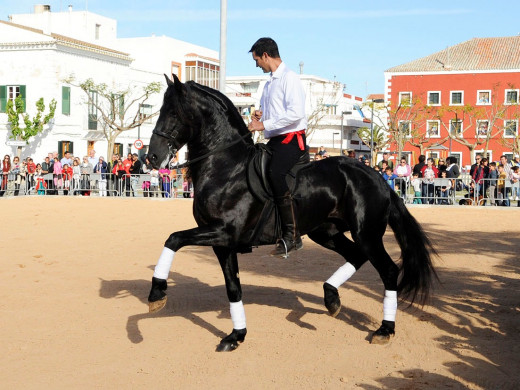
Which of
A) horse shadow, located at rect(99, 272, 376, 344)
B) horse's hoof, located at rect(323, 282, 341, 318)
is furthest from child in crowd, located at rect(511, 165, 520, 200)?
horse's hoof, located at rect(323, 282, 341, 318)

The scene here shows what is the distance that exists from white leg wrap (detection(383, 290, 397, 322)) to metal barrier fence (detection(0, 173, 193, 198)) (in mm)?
21501

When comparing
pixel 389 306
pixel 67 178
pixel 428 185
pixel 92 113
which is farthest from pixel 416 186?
pixel 92 113

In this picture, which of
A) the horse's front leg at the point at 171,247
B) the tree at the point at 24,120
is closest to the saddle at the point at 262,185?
the horse's front leg at the point at 171,247

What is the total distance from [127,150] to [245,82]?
52.7 meters

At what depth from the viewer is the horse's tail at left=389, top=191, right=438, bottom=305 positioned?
316 inches

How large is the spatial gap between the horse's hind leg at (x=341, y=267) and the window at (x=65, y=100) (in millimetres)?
51013

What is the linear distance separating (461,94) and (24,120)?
4715 centimetres

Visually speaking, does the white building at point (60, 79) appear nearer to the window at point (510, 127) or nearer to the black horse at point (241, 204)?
the window at point (510, 127)

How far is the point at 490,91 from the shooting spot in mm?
77375

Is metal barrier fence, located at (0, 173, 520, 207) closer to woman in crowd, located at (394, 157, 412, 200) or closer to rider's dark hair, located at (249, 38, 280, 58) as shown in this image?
woman in crowd, located at (394, 157, 412, 200)

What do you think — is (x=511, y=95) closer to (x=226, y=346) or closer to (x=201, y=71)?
(x=201, y=71)

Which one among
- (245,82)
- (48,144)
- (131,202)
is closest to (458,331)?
(131,202)

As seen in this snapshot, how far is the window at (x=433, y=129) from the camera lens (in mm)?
76344

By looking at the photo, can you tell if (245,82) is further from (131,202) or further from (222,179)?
(222,179)
